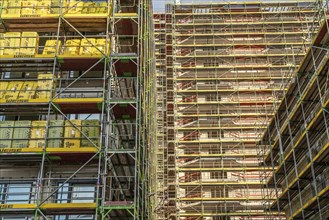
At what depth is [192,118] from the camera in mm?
36281

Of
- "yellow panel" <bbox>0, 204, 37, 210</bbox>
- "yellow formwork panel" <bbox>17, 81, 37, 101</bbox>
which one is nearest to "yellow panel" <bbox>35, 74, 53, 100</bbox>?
"yellow formwork panel" <bbox>17, 81, 37, 101</bbox>

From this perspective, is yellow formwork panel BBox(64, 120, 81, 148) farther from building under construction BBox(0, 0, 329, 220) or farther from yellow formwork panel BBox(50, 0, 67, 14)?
yellow formwork panel BBox(50, 0, 67, 14)

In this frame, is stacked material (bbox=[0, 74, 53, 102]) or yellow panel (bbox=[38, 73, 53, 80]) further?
yellow panel (bbox=[38, 73, 53, 80])

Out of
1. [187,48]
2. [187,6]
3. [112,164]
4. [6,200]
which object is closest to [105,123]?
[112,164]

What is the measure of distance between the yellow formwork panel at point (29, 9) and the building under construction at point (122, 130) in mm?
42

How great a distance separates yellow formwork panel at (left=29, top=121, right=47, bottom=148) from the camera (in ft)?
58.2

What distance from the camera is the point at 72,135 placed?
17.9 m

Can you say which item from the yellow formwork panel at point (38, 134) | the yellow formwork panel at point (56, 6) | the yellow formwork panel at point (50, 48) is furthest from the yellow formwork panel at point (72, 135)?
the yellow formwork panel at point (56, 6)

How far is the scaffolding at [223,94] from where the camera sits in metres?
33.4

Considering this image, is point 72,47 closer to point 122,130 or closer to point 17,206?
point 122,130

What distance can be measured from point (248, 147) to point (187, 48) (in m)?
10.1

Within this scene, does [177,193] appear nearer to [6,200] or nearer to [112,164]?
[112,164]

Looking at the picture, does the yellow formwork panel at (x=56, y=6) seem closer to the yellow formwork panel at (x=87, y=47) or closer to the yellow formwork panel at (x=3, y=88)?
the yellow formwork panel at (x=87, y=47)

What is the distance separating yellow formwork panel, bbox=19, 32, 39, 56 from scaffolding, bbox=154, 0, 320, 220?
15.1 metres
